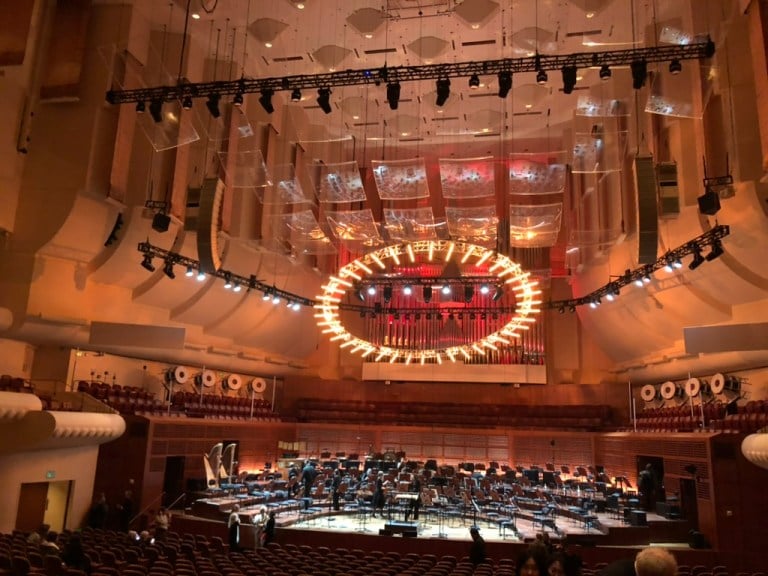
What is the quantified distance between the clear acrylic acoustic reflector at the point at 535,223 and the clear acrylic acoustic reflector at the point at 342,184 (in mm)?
3804

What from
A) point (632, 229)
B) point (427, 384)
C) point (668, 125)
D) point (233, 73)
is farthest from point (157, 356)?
point (668, 125)

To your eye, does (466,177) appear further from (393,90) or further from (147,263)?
(147,263)

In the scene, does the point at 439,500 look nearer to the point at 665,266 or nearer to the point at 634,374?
the point at 665,266

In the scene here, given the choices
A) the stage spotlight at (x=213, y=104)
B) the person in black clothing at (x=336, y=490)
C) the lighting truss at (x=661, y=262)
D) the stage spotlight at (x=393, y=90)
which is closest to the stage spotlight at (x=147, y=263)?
the stage spotlight at (x=213, y=104)

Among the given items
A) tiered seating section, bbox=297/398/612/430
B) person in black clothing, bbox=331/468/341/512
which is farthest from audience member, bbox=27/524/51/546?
tiered seating section, bbox=297/398/612/430

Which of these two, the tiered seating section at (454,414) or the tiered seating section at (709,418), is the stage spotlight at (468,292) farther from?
the tiered seating section at (454,414)

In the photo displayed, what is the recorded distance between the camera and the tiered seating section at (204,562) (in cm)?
680

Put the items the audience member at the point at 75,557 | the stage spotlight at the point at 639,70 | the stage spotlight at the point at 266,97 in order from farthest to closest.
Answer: the stage spotlight at the point at 266,97, the stage spotlight at the point at 639,70, the audience member at the point at 75,557

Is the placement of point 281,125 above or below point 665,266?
above

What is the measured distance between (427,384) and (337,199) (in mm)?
9624

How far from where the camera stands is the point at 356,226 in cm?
1577

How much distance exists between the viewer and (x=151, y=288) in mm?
15812

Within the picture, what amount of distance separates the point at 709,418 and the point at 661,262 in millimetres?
4274

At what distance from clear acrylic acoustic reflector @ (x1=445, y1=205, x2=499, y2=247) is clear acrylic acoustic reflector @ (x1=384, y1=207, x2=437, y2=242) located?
66cm
